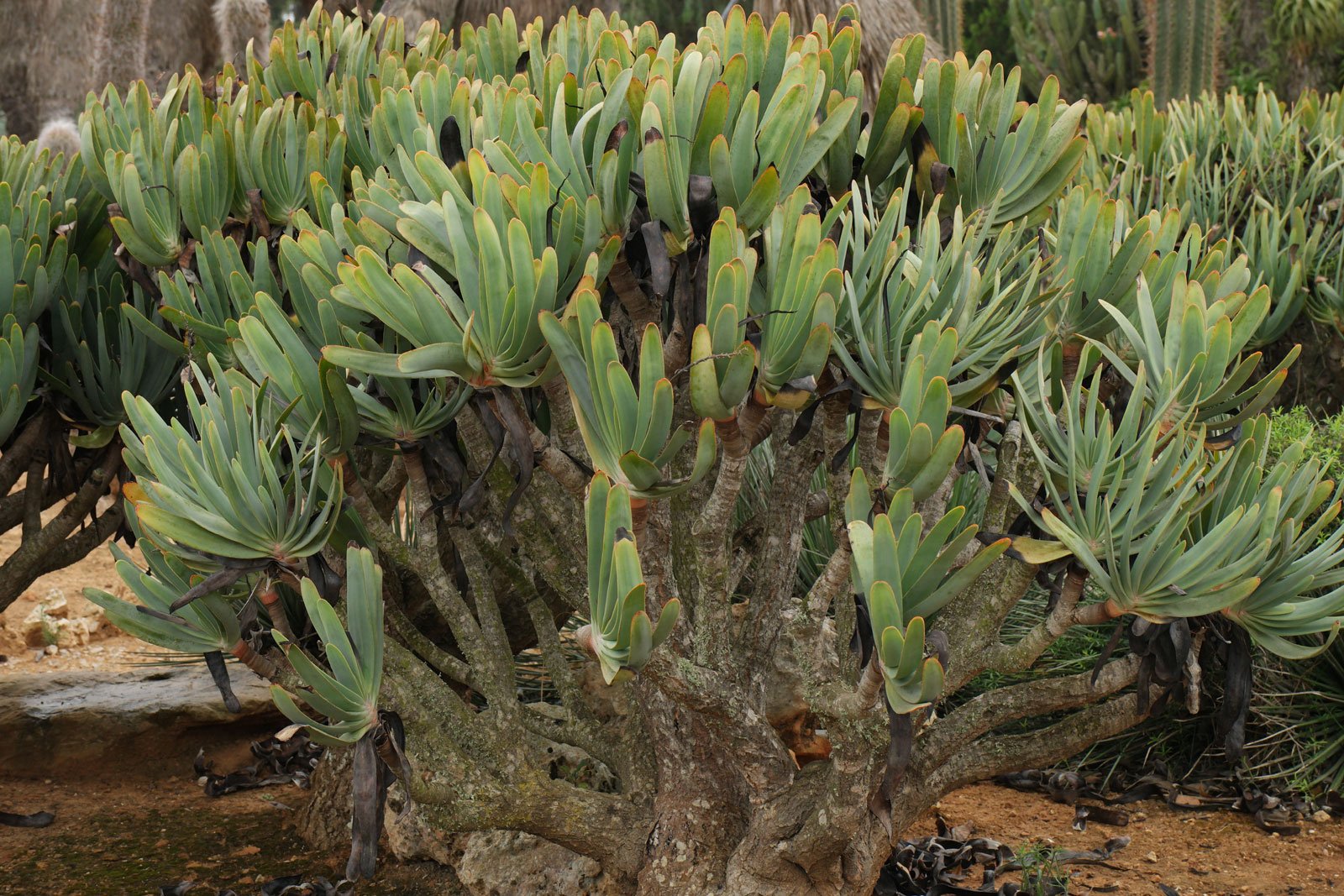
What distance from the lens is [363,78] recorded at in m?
3.46

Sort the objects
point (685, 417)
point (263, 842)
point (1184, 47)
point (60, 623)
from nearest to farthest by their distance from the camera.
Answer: point (685, 417), point (263, 842), point (60, 623), point (1184, 47)

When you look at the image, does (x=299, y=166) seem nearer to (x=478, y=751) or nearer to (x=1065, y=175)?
(x=478, y=751)

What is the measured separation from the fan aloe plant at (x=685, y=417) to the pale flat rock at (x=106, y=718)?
1754 millimetres

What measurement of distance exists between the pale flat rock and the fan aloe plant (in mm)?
1754

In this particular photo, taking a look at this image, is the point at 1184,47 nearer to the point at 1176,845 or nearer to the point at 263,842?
the point at 1176,845

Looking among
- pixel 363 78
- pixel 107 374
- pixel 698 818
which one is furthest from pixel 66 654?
pixel 698 818

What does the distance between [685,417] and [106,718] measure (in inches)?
132

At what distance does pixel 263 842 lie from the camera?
3.88 metres

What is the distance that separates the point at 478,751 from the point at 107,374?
5.61 ft

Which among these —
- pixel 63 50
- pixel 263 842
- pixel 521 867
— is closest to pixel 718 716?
pixel 521 867

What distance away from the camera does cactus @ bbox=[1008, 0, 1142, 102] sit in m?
17.9

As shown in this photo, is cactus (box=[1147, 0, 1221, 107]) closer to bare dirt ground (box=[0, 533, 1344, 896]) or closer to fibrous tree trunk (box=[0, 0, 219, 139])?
bare dirt ground (box=[0, 533, 1344, 896])

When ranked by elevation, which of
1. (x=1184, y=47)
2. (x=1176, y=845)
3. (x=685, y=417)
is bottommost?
(x=1176, y=845)

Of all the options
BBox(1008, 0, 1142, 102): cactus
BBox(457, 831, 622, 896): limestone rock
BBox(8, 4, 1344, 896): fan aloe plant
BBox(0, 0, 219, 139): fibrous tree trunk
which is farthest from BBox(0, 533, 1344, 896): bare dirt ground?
BBox(1008, 0, 1142, 102): cactus
